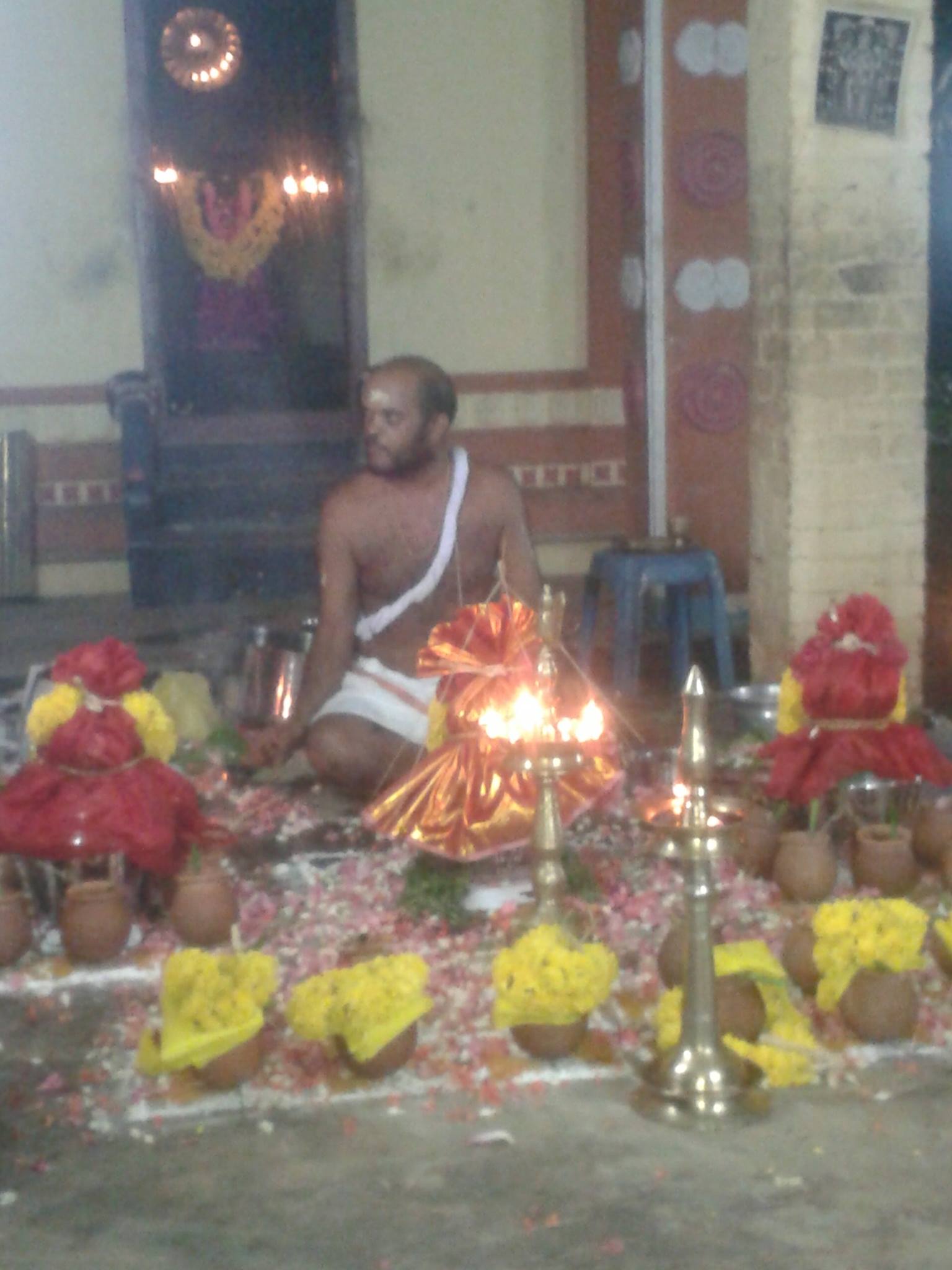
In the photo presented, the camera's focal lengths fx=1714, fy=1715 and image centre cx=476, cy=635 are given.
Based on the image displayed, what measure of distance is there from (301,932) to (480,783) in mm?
644

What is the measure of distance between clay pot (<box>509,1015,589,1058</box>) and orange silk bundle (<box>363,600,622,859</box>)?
35.0 inches

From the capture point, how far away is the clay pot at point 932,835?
4945 mm

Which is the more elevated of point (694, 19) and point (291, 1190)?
point (694, 19)

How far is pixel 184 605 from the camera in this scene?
34.5 feet

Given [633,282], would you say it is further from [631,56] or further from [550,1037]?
[550,1037]

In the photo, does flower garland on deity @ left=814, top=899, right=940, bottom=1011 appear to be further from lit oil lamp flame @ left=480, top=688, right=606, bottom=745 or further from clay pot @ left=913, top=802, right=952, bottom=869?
clay pot @ left=913, top=802, right=952, bottom=869

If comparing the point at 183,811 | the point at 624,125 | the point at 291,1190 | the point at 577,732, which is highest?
the point at 624,125

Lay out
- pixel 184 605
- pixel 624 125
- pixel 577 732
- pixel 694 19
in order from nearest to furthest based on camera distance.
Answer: pixel 577 732 → pixel 694 19 → pixel 624 125 → pixel 184 605

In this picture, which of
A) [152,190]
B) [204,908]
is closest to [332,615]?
[204,908]

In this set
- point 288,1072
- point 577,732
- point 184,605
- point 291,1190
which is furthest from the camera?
point 184,605

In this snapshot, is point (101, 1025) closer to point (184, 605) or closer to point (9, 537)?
point (184, 605)

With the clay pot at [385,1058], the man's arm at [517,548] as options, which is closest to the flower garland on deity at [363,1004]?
the clay pot at [385,1058]

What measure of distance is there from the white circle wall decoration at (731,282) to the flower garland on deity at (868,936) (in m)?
5.92

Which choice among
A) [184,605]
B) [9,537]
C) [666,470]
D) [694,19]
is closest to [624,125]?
[694,19]
